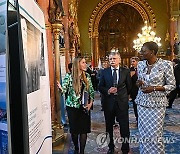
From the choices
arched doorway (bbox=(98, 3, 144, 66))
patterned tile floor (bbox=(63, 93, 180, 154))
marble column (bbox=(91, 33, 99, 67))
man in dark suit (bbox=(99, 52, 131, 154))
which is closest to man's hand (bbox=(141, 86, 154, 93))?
man in dark suit (bbox=(99, 52, 131, 154))

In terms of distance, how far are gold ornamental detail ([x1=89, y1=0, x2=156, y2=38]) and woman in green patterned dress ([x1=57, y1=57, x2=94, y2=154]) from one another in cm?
1807

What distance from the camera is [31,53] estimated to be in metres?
1.37

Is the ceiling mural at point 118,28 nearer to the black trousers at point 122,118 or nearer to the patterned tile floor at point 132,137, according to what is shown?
the patterned tile floor at point 132,137

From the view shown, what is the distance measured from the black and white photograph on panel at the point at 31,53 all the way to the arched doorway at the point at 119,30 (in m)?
22.3

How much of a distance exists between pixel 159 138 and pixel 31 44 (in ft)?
9.80

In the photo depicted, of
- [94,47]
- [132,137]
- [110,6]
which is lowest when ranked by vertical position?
[132,137]

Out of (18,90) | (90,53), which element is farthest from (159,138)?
(90,53)

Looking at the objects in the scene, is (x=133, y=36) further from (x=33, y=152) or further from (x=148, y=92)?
(x=33, y=152)

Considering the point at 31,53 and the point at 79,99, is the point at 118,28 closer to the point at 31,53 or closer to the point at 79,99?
the point at 79,99

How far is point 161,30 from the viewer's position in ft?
74.3

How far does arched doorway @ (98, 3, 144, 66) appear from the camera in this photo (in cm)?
2378

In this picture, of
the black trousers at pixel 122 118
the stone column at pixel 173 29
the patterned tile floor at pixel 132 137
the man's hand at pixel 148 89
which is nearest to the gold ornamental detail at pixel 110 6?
the stone column at pixel 173 29

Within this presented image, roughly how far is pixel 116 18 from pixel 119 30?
955mm

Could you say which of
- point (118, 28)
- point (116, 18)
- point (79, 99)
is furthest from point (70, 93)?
point (118, 28)
